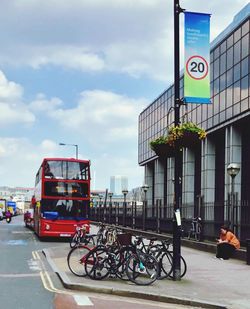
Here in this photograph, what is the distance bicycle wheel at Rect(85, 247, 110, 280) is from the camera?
499 inches

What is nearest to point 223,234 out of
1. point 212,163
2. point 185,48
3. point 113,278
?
point 113,278

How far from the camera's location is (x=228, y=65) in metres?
39.4

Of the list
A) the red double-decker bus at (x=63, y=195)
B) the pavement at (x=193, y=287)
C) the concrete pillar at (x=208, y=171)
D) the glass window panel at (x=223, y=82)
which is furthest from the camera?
the concrete pillar at (x=208, y=171)

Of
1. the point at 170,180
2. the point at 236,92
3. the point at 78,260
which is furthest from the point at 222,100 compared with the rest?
the point at 78,260

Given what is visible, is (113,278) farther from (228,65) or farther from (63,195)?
(228,65)

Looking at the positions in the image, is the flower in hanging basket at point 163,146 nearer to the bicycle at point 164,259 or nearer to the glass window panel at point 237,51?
the bicycle at point 164,259

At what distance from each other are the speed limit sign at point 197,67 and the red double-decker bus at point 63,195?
49.2 feet

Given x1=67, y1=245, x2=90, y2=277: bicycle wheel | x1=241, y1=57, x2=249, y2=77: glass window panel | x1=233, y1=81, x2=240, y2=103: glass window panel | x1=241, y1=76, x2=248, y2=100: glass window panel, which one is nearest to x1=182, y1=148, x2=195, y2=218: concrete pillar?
x1=233, y1=81, x2=240, y2=103: glass window panel

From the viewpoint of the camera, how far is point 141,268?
1245 cm

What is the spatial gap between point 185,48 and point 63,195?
627 inches

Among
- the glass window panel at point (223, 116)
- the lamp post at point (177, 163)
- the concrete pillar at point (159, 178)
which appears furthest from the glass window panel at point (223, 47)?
the lamp post at point (177, 163)

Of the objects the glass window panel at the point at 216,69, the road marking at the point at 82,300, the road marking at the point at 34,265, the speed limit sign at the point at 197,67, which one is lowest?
the road marking at the point at 34,265

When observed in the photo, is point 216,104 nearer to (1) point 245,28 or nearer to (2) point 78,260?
(1) point 245,28

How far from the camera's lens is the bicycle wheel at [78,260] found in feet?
43.2
